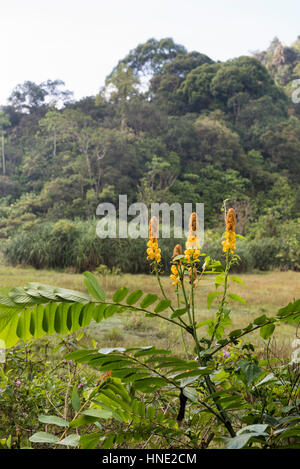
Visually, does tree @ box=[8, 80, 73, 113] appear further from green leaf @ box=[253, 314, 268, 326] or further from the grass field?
green leaf @ box=[253, 314, 268, 326]

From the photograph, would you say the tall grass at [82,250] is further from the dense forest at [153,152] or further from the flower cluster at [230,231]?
the flower cluster at [230,231]

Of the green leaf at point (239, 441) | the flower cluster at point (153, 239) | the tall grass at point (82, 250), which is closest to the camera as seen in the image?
the green leaf at point (239, 441)

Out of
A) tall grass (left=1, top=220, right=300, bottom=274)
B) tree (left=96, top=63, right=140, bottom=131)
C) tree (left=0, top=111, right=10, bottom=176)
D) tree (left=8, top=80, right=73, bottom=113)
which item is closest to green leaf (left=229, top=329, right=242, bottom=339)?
tall grass (left=1, top=220, right=300, bottom=274)

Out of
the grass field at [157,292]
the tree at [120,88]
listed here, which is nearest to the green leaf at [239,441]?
the grass field at [157,292]

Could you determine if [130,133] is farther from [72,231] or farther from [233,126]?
[72,231]

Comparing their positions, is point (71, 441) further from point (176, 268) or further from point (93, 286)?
point (176, 268)

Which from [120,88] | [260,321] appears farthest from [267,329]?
[120,88]

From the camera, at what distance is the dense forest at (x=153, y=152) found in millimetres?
5148

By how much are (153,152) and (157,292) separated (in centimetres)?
408

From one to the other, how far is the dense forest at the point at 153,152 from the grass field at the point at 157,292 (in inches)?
17.4

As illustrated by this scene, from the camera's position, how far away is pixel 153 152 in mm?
7035

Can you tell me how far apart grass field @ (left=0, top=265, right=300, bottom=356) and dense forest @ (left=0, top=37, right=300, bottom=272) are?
0.44m

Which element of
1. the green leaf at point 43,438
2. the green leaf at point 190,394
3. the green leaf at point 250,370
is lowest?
the green leaf at point 43,438

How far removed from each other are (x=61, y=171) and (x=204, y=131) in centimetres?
277
